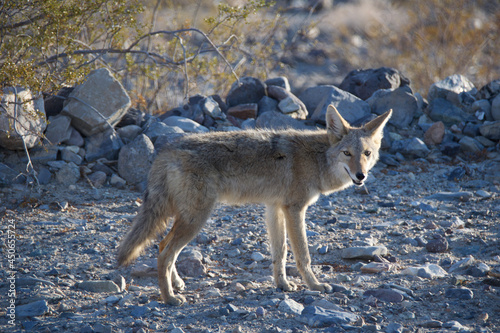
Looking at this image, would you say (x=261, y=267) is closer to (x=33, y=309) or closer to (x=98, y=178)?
(x=33, y=309)

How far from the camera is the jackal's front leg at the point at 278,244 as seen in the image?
526cm

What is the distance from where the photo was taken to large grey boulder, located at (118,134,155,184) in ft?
26.0

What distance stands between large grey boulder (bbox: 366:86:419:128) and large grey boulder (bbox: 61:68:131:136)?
17.2 feet

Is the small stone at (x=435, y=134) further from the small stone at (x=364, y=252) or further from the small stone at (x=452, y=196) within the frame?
the small stone at (x=364, y=252)

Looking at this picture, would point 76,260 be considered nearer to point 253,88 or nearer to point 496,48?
point 253,88

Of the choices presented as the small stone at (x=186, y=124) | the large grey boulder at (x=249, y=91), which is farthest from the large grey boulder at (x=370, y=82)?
the small stone at (x=186, y=124)

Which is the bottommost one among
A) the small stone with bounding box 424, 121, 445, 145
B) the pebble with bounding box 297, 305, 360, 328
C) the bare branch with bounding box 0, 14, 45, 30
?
the pebble with bounding box 297, 305, 360, 328

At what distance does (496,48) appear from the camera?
17.5 m

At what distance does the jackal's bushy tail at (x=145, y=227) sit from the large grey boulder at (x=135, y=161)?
9.80 feet

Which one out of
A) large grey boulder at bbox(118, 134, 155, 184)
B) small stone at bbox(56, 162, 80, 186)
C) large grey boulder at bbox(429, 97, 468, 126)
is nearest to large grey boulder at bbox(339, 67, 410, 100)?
large grey boulder at bbox(429, 97, 468, 126)

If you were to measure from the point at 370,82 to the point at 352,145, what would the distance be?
5848 millimetres

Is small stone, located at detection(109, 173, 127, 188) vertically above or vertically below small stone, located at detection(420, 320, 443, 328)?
above

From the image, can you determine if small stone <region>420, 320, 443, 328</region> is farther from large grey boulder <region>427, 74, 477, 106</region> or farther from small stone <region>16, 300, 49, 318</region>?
large grey boulder <region>427, 74, 477, 106</region>

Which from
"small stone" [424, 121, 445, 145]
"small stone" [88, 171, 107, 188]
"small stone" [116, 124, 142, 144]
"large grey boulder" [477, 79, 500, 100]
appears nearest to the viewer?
"small stone" [88, 171, 107, 188]
